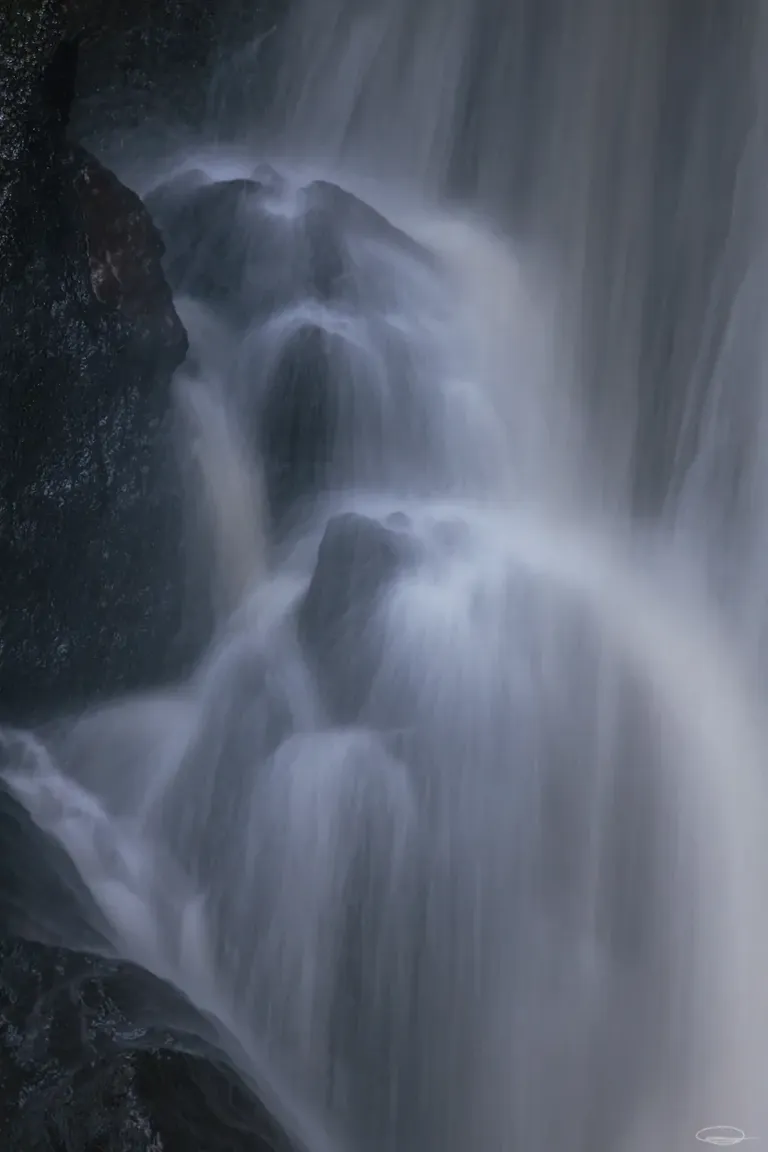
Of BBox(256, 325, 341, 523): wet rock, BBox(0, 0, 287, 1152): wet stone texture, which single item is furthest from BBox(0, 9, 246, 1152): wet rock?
BBox(256, 325, 341, 523): wet rock

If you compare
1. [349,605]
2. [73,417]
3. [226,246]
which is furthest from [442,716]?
[226,246]

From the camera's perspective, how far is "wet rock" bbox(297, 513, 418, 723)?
502cm

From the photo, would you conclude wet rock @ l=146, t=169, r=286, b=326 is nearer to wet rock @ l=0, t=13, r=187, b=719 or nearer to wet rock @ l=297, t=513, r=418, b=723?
wet rock @ l=0, t=13, r=187, b=719

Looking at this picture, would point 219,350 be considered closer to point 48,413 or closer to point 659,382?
point 48,413

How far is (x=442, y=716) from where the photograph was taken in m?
4.86

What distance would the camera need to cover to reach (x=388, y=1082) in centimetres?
433

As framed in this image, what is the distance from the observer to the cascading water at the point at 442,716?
4.39 m

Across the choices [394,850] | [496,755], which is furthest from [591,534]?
[394,850]

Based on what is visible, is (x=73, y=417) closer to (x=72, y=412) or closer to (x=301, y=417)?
(x=72, y=412)

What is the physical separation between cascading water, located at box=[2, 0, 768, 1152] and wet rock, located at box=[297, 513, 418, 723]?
12 millimetres

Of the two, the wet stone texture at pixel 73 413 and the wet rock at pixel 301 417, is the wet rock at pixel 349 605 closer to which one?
the wet rock at pixel 301 417

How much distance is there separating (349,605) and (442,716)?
2.11 ft

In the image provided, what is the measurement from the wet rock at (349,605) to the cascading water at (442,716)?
1cm

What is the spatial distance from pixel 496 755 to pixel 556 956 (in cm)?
72
